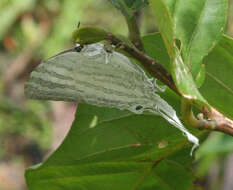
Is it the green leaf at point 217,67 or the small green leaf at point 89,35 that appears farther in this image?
the green leaf at point 217,67

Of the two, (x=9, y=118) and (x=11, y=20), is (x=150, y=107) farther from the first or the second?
(x=11, y=20)

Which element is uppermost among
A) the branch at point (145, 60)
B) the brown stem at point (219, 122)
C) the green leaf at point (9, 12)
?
the branch at point (145, 60)

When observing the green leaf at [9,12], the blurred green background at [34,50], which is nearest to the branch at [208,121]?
the blurred green background at [34,50]

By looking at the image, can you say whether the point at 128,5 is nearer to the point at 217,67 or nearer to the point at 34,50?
the point at 217,67

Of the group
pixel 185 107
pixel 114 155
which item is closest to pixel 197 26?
pixel 185 107

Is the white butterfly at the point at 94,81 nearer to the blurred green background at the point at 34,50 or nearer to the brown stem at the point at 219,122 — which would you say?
the brown stem at the point at 219,122

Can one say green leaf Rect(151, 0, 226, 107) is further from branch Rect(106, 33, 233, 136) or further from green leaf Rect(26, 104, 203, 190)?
green leaf Rect(26, 104, 203, 190)
